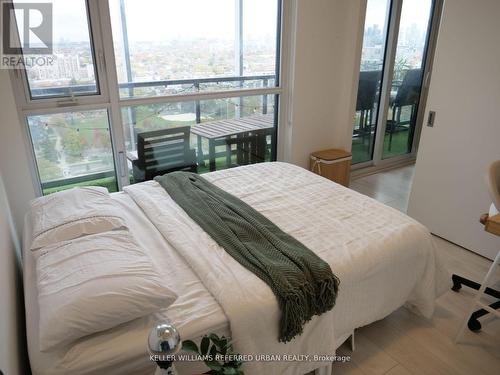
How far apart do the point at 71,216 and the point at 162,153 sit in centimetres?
152

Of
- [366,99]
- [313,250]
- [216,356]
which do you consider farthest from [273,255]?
[366,99]

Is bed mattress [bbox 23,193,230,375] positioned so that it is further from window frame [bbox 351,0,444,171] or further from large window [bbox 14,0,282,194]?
window frame [bbox 351,0,444,171]

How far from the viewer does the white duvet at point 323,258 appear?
1411 mm

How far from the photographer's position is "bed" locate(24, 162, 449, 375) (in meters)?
1.20

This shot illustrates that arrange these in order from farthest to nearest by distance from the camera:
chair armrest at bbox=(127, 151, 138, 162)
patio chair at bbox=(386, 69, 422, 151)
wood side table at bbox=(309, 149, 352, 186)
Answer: patio chair at bbox=(386, 69, 422, 151) → wood side table at bbox=(309, 149, 352, 186) → chair armrest at bbox=(127, 151, 138, 162)

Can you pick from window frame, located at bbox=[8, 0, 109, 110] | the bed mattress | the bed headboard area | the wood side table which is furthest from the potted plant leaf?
the wood side table

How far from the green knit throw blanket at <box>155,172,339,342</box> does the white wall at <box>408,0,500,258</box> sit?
1790 mm

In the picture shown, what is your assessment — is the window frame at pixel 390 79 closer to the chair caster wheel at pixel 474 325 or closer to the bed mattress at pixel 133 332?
the chair caster wheel at pixel 474 325

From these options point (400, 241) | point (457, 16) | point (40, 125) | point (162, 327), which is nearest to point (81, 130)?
point (40, 125)

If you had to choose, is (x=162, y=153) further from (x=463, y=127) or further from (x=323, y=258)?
(x=463, y=127)

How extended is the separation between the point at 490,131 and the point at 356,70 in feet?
4.96

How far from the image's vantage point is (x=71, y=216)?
5.46 feet

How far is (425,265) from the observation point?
194 cm

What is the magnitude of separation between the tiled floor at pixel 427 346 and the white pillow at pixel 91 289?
114 centimetres
